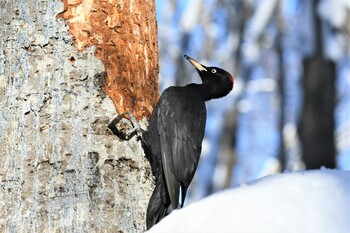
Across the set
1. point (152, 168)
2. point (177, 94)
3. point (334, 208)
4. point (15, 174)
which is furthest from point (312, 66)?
point (334, 208)

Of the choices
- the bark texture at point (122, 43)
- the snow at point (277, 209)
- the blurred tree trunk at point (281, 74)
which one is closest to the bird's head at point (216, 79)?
the bark texture at point (122, 43)

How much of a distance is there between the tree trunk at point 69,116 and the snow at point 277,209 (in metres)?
0.99

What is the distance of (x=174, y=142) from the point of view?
12.7 ft

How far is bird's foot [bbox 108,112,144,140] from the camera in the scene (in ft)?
10.3

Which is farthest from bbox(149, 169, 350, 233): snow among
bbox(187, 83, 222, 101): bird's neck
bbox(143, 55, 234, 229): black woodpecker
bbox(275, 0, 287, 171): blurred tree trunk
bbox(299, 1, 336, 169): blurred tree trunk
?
bbox(275, 0, 287, 171): blurred tree trunk

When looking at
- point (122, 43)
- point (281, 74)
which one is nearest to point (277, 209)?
point (122, 43)

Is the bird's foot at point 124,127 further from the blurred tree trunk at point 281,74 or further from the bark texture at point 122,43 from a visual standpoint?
the blurred tree trunk at point 281,74

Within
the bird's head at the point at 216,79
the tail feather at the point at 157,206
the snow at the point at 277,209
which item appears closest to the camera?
the snow at the point at 277,209

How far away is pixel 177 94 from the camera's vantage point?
4039mm

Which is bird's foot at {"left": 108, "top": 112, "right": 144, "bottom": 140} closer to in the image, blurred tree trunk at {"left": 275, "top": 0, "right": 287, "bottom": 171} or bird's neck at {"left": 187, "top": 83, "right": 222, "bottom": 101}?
bird's neck at {"left": 187, "top": 83, "right": 222, "bottom": 101}

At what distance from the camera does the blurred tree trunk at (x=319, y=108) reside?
3.75 m

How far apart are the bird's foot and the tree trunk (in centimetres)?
3

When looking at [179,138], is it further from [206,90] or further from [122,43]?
[122,43]

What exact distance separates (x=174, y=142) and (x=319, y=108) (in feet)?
2.67
